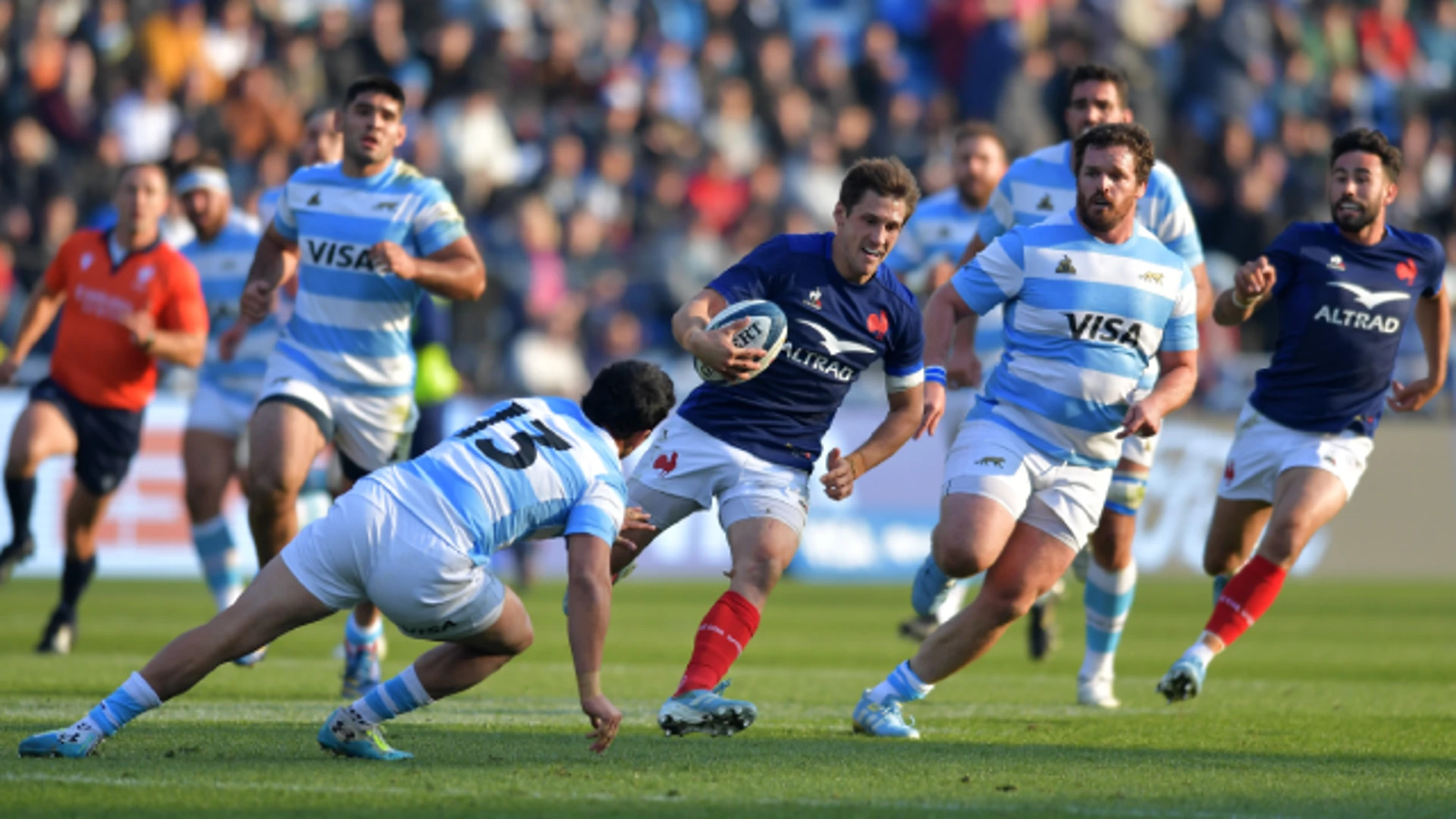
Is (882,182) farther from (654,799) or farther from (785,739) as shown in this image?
(654,799)

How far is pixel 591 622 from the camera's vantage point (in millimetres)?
6008

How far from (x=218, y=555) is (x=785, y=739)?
15.7ft

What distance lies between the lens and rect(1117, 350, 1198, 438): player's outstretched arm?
7473 mm

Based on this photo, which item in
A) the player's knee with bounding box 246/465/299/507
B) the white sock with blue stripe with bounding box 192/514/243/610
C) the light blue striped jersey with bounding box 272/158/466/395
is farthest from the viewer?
the white sock with blue stripe with bounding box 192/514/243/610

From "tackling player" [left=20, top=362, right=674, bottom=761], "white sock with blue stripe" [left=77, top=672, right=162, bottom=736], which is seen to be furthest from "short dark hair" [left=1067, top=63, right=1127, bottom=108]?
"white sock with blue stripe" [left=77, top=672, right=162, bottom=736]

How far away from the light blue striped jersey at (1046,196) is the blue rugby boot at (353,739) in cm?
440

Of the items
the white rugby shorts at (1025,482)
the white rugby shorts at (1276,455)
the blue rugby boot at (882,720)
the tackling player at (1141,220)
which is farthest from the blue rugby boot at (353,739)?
the white rugby shorts at (1276,455)

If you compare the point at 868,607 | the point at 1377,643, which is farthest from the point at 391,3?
the point at 1377,643

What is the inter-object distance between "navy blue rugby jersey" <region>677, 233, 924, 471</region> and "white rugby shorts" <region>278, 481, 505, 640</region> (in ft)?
5.87

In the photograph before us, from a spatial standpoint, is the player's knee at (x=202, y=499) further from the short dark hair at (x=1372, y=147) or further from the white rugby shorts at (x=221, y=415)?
the short dark hair at (x=1372, y=147)

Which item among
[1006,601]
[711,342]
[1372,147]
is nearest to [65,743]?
[711,342]

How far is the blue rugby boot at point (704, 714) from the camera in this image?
686cm

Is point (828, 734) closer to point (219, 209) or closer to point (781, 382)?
point (781, 382)

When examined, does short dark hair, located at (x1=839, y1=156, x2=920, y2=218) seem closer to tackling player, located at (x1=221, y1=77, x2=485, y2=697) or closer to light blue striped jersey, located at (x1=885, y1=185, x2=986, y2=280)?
tackling player, located at (x1=221, y1=77, x2=485, y2=697)
